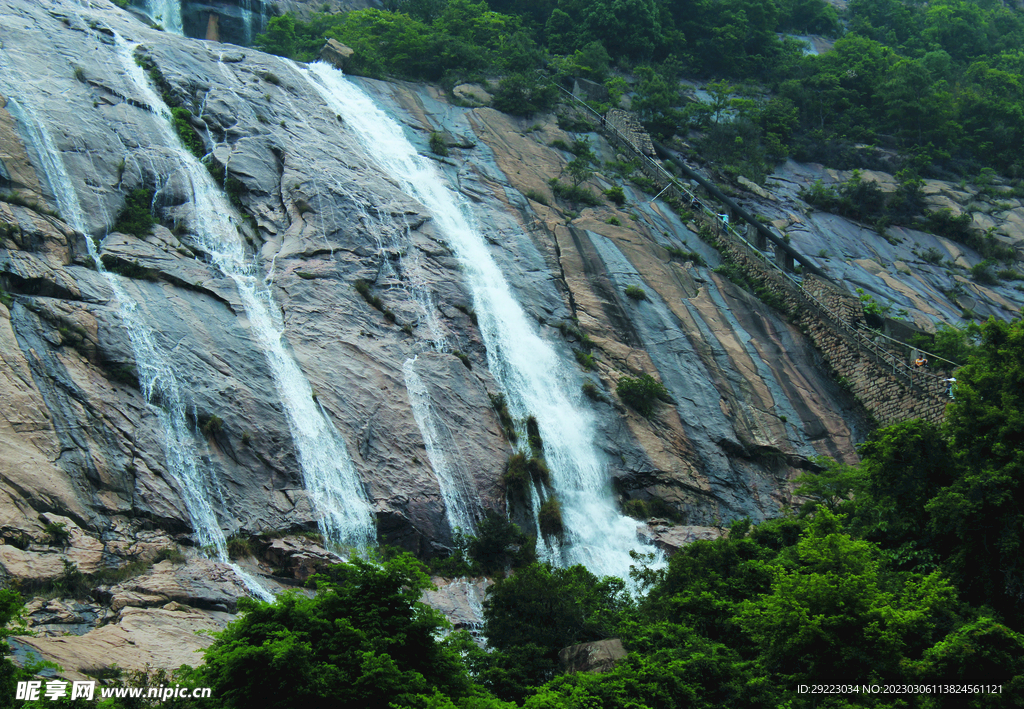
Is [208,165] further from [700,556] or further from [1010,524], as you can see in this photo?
[1010,524]

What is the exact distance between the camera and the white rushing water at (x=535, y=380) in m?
22.8

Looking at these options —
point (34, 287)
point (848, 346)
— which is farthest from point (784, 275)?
point (34, 287)

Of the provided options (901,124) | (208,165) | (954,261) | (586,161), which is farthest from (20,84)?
(901,124)

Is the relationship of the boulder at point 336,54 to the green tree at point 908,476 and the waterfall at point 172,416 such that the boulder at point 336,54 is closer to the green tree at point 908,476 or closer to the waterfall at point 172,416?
the waterfall at point 172,416

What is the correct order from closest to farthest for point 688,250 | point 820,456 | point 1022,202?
point 820,456, point 688,250, point 1022,202

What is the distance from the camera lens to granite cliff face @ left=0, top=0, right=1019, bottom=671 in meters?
17.3

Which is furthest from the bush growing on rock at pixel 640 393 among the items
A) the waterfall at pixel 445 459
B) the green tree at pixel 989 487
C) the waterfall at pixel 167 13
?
the waterfall at pixel 167 13

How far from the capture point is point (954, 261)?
40469 millimetres

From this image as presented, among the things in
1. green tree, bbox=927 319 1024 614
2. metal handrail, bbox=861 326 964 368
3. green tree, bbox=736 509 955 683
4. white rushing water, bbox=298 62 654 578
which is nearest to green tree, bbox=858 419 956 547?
green tree, bbox=927 319 1024 614

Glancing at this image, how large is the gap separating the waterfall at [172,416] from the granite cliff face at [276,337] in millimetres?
67

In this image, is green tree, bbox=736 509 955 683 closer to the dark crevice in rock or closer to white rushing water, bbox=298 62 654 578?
white rushing water, bbox=298 62 654 578

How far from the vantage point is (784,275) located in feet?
113

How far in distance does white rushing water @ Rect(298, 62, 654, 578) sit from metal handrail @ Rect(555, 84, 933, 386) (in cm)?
1151

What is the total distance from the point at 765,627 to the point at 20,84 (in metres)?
28.1
